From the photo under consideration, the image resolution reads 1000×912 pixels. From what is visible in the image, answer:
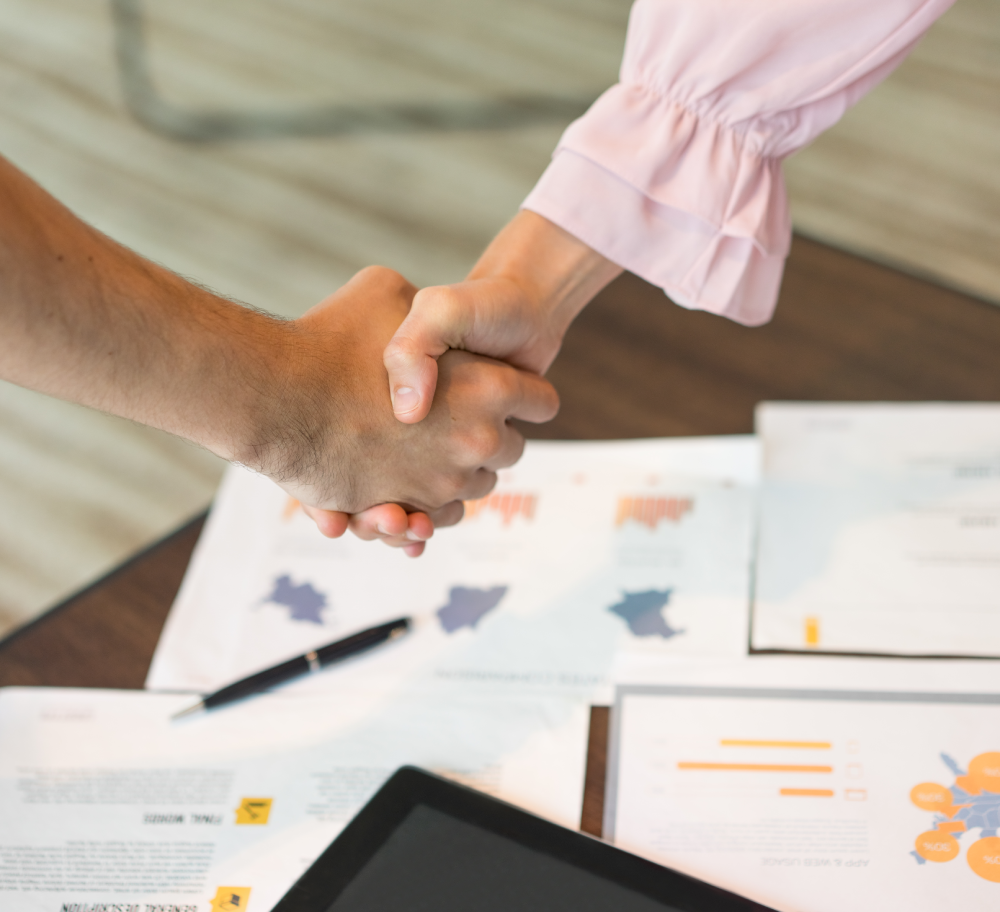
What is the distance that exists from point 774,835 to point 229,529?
51cm

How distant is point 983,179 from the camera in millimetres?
1940

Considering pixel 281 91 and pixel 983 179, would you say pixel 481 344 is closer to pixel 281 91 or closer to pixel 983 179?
pixel 983 179

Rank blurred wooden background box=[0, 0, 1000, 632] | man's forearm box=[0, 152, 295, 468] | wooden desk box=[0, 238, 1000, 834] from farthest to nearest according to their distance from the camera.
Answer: blurred wooden background box=[0, 0, 1000, 632] < wooden desk box=[0, 238, 1000, 834] < man's forearm box=[0, 152, 295, 468]

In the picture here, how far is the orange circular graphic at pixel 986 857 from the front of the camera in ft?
1.73

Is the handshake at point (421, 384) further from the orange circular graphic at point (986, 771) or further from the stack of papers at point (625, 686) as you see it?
the orange circular graphic at point (986, 771)

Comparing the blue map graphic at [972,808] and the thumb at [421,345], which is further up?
the thumb at [421,345]

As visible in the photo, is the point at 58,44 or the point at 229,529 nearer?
the point at 229,529

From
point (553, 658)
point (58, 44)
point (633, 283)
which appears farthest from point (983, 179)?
point (58, 44)

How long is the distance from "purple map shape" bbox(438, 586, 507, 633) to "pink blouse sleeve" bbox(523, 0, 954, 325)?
0.27 meters

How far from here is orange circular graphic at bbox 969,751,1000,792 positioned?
1.85 ft

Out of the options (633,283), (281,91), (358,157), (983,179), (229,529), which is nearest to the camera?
(229,529)

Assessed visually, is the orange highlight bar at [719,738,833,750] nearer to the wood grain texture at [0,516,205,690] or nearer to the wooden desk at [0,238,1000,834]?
the wooden desk at [0,238,1000,834]

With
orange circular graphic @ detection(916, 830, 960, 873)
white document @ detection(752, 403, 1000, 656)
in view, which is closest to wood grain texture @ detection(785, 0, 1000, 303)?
white document @ detection(752, 403, 1000, 656)

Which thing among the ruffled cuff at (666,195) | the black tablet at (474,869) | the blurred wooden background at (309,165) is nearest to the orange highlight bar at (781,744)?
the black tablet at (474,869)
